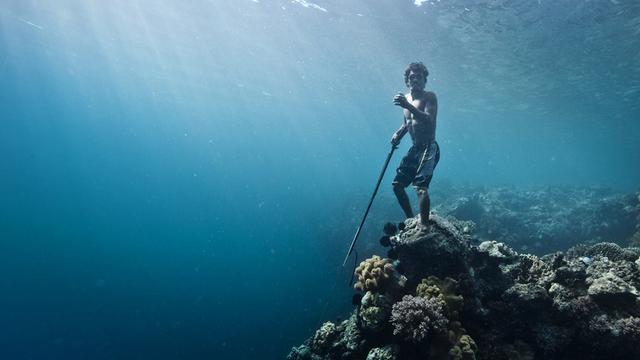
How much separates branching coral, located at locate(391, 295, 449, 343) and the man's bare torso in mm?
3195

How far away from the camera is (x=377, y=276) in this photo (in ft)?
20.3

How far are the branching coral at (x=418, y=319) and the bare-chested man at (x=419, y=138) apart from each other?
2.00 metres

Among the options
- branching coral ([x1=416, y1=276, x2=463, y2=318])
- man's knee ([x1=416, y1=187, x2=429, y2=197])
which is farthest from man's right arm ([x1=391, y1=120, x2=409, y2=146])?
branching coral ([x1=416, y1=276, x2=463, y2=318])

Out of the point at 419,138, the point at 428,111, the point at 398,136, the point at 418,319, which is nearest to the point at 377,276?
the point at 418,319

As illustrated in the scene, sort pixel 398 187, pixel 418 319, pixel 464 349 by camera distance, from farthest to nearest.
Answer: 1. pixel 398 187
2. pixel 418 319
3. pixel 464 349

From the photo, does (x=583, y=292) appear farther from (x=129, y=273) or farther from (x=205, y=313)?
(x=129, y=273)

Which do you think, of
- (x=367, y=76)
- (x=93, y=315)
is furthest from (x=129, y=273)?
(x=367, y=76)

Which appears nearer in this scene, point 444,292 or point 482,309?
point 444,292

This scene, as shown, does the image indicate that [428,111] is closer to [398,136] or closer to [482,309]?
[398,136]

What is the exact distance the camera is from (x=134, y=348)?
20266mm

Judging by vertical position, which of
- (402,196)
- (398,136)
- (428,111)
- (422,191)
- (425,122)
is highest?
(428,111)

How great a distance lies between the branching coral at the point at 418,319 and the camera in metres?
5.19

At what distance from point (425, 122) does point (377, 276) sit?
10.1 ft

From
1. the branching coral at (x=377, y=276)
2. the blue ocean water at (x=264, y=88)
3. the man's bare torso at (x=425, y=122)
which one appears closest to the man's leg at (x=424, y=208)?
the branching coral at (x=377, y=276)
